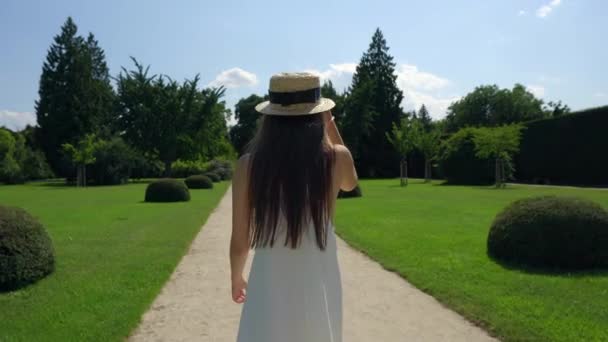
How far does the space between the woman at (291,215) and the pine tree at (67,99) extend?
53.6 metres

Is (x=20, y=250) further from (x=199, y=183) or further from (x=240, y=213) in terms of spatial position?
(x=199, y=183)

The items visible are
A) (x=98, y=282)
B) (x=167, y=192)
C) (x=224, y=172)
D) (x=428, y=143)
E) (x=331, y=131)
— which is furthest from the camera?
(x=224, y=172)

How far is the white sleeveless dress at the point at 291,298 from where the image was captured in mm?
2295

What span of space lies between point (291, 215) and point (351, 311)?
11.6 feet

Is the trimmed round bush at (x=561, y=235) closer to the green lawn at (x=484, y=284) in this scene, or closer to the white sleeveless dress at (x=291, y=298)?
the green lawn at (x=484, y=284)

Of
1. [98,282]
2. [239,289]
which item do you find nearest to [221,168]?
[98,282]

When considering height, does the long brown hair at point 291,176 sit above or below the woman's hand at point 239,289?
above

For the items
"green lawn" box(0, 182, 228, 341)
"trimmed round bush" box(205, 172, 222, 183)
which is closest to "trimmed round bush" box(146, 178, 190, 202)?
"green lawn" box(0, 182, 228, 341)

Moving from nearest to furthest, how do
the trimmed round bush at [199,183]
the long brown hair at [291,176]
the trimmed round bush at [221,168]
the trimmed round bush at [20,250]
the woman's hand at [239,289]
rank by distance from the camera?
the long brown hair at [291,176] < the woman's hand at [239,289] < the trimmed round bush at [20,250] < the trimmed round bush at [199,183] < the trimmed round bush at [221,168]

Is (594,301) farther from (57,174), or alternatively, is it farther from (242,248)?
(57,174)

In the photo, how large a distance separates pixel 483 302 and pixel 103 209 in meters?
15.7

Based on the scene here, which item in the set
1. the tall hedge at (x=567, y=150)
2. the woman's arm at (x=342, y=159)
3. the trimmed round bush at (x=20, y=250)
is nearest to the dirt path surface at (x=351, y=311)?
the trimmed round bush at (x=20, y=250)

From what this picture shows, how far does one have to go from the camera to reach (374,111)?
194ft

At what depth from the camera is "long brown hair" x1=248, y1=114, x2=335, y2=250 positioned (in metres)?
2.18
